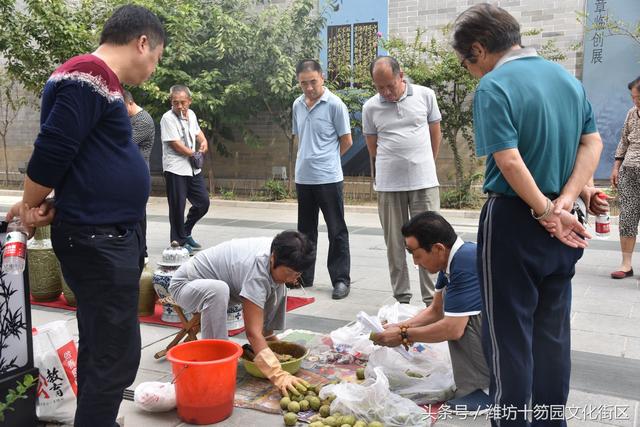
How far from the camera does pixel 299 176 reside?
15.7 ft

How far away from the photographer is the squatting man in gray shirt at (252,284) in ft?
9.06

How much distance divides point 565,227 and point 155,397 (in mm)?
1830

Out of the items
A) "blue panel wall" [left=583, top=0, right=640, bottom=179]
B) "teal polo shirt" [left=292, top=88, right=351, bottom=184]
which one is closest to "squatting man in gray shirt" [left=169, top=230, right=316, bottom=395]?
"teal polo shirt" [left=292, top=88, right=351, bottom=184]

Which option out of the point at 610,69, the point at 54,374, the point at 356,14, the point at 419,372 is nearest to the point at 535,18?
the point at 610,69

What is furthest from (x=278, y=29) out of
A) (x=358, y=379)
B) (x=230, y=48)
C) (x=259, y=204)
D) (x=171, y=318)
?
(x=358, y=379)

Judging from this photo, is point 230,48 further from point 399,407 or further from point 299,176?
point 399,407

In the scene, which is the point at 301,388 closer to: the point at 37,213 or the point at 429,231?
the point at 429,231

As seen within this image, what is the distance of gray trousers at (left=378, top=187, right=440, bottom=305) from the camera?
4113mm

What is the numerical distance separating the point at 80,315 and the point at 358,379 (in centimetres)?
144

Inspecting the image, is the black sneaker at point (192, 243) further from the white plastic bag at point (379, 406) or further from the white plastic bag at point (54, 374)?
the white plastic bag at point (379, 406)

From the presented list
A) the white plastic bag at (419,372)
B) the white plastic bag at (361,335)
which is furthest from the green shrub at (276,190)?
the white plastic bag at (419,372)

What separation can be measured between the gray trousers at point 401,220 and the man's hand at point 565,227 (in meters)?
2.20

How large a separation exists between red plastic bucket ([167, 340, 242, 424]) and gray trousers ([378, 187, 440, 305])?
6.02 feet

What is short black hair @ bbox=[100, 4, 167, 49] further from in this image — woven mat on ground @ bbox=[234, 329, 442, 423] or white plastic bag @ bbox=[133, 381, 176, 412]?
woven mat on ground @ bbox=[234, 329, 442, 423]
